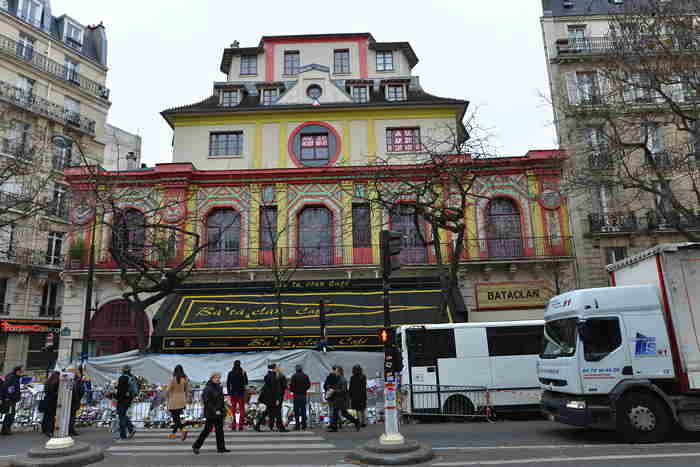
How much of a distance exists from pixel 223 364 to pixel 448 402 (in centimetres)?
695

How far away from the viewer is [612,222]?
21.8 metres

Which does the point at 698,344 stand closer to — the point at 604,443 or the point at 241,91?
the point at 604,443

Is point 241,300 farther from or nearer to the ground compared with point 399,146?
nearer to the ground

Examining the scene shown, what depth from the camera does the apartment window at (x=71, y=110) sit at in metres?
31.1

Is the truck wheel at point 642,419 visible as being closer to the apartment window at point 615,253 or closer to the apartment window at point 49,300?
the apartment window at point 615,253

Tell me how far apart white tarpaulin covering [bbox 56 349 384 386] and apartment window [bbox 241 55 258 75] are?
57.3 feet

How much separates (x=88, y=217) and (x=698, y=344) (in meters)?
23.0

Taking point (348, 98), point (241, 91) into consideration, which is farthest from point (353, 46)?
point (241, 91)

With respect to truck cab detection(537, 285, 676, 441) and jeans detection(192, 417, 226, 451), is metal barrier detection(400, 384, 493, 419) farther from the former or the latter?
jeans detection(192, 417, 226, 451)

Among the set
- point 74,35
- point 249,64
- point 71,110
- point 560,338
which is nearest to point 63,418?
point 560,338

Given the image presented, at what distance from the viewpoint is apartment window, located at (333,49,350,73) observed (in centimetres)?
2727

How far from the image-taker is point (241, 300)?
64.8 ft

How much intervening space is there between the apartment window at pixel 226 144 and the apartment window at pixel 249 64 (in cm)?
465

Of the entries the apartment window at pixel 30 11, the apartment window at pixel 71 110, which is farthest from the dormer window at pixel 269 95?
the apartment window at pixel 30 11
